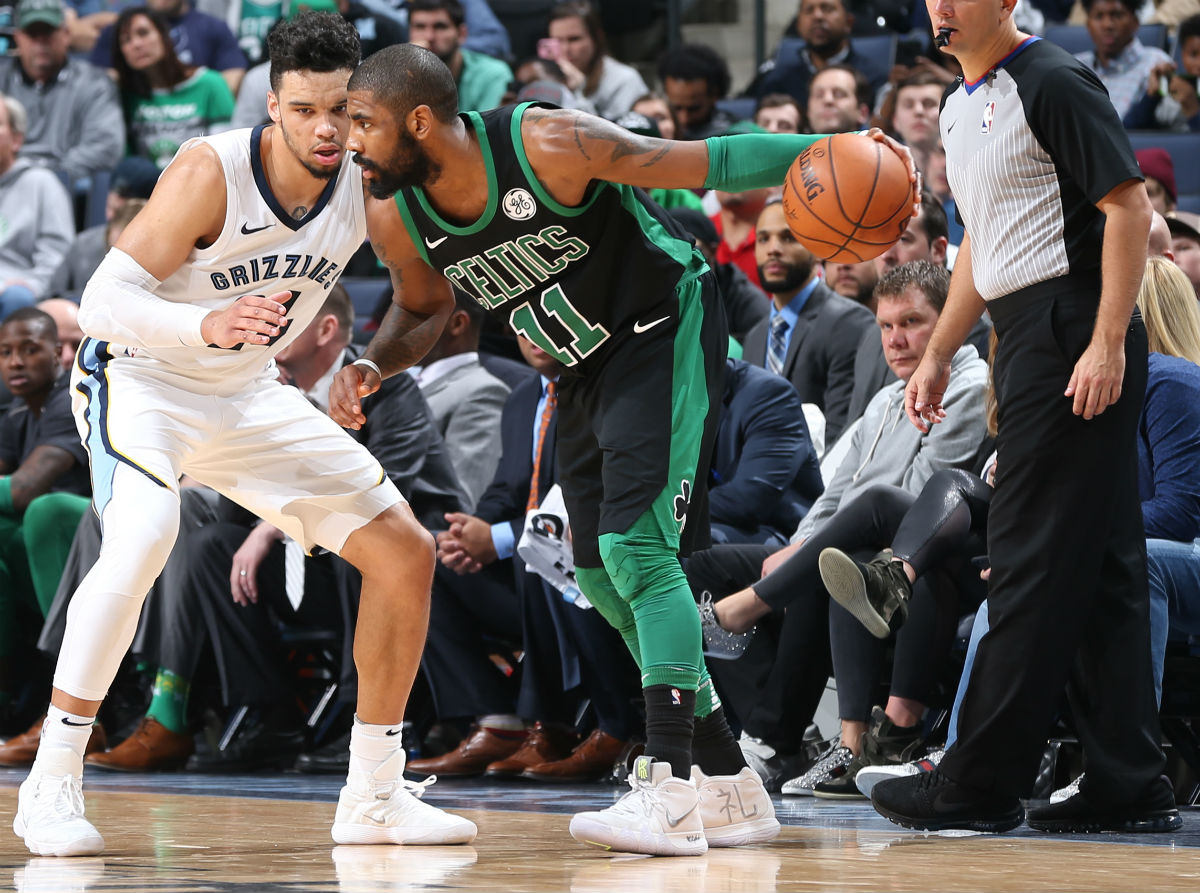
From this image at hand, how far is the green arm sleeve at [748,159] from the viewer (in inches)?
133

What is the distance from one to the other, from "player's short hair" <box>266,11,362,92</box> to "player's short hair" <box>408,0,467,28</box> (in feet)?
19.7

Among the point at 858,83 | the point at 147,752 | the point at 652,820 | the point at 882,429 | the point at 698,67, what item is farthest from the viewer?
the point at 698,67

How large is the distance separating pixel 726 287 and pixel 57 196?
446 cm

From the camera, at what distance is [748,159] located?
11.1 feet

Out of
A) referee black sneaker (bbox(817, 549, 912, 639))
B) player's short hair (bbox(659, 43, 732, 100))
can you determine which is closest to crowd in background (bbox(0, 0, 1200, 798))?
referee black sneaker (bbox(817, 549, 912, 639))

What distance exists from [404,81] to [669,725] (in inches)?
58.1

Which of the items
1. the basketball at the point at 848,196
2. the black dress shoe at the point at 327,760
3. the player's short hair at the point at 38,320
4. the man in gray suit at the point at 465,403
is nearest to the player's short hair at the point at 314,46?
the basketball at the point at 848,196

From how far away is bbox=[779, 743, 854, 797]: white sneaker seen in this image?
4723 millimetres

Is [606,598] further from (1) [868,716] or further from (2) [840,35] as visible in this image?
(2) [840,35]

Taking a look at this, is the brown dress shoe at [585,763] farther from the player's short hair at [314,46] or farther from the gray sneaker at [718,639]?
the player's short hair at [314,46]

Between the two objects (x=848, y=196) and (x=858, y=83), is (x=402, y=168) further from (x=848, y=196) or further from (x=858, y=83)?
(x=858, y=83)

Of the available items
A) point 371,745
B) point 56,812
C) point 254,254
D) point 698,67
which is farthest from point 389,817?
point 698,67

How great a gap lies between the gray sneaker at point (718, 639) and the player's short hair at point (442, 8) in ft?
18.4

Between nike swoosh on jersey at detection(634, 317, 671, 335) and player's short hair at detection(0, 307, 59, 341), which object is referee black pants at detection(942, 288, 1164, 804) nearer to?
nike swoosh on jersey at detection(634, 317, 671, 335)
